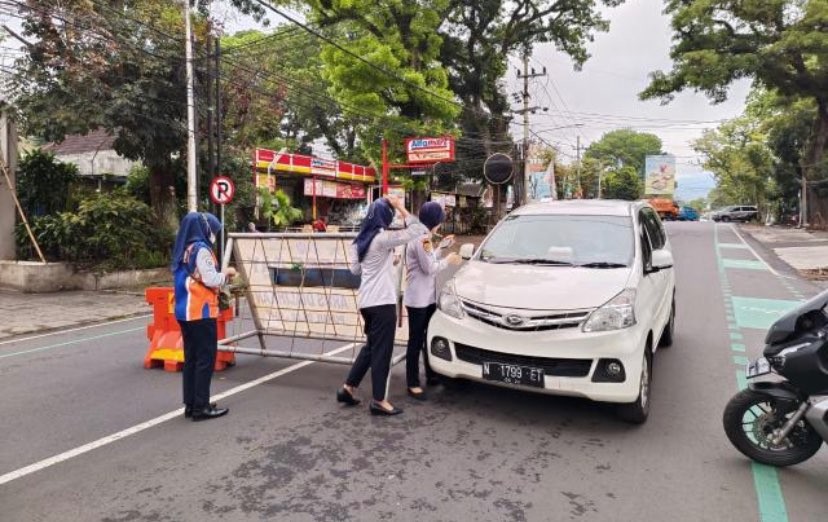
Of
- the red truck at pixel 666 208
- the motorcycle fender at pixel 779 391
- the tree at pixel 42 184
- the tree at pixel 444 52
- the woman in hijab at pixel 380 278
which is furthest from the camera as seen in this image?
the red truck at pixel 666 208

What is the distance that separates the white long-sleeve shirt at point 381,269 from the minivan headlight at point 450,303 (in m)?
0.46

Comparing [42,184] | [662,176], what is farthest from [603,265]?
[662,176]

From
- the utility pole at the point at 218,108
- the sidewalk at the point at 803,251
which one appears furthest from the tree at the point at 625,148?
the utility pole at the point at 218,108

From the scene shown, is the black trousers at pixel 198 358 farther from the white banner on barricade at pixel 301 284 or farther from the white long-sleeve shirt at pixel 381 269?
the white banner on barricade at pixel 301 284

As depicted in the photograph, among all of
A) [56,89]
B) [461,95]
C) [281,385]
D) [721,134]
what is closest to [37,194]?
[56,89]

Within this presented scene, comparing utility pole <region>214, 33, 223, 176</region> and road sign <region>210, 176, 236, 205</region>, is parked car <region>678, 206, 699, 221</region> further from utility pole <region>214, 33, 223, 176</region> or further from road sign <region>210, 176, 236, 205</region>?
road sign <region>210, 176, 236, 205</region>

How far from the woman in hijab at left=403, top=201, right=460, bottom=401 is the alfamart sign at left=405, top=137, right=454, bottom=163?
20739 mm

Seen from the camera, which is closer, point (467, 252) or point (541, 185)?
point (467, 252)

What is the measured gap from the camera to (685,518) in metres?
3.20

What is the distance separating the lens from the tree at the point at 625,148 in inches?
3556

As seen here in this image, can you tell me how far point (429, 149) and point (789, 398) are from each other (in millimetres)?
22921

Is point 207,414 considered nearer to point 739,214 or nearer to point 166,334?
point 166,334

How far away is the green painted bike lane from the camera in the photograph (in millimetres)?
3436

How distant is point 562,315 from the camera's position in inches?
167
